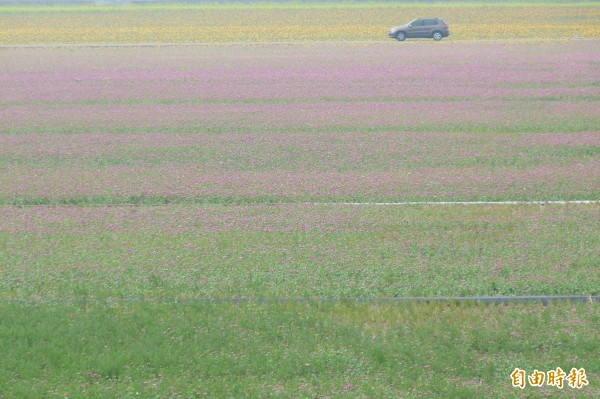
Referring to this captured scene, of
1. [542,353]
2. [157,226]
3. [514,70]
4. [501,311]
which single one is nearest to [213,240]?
[157,226]

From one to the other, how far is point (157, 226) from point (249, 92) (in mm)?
14633

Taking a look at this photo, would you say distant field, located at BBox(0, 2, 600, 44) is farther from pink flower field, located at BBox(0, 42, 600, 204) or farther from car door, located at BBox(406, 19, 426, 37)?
pink flower field, located at BBox(0, 42, 600, 204)

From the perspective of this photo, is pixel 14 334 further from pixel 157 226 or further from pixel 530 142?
pixel 530 142

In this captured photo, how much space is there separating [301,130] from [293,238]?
835cm

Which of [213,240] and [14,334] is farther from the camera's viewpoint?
[213,240]

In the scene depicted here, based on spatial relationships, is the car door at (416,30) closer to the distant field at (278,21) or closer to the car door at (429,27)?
the car door at (429,27)

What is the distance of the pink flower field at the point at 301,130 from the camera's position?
12.0 meters

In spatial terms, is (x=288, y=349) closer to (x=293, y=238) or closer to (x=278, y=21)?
(x=293, y=238)

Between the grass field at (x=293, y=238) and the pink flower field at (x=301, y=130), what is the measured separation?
91 mm

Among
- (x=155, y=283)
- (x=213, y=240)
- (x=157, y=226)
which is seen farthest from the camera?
(x=157, y=226)

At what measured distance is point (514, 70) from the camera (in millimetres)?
28953

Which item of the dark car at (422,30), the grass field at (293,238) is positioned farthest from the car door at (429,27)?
the grass field at (293,238)

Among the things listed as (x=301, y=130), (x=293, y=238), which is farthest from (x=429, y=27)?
(x=293, y=238)

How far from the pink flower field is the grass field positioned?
0.30 ft
